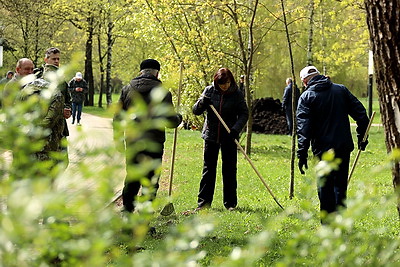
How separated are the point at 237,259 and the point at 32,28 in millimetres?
42462

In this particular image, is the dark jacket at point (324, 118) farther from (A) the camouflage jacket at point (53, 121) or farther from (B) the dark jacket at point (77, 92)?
(B) the dark jacket at point (77, 92)

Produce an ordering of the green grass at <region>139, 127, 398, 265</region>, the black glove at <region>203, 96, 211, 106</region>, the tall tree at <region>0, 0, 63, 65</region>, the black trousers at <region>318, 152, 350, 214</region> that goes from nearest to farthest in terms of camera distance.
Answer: the green grass at <region>139, 127, 398, 265</region>, the black trousers at <region>318, 152, 350, 214</region>, the black glove at <region>203, 96, 211, 106</region>, the tall tree at <region>0, 0, 63, 65</region>

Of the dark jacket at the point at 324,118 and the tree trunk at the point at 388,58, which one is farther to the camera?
the dark jacket at the point at 324,118

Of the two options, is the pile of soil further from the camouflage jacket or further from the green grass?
the camouflage jacket

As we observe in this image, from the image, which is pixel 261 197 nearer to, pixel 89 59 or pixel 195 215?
pixel 195 215

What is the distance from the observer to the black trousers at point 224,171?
10023mm

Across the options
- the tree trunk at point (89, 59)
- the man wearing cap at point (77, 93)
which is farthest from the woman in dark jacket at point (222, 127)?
the tree trunk at point (89, 59)

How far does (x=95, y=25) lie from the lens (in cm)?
4250

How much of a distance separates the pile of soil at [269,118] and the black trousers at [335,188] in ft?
65.9

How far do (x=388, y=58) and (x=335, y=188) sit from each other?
3.30 meters

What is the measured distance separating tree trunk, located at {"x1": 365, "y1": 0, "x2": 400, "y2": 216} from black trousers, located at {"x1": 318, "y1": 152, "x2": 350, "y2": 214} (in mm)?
2441

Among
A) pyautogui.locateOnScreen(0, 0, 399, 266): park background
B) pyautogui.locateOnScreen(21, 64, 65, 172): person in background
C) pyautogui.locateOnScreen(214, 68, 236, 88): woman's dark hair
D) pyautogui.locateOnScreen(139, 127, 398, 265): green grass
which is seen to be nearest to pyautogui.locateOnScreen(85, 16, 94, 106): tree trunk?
pyautogui.locateOnScreen(0, 0, 399, 266): park background

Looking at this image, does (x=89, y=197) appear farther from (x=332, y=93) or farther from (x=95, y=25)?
(x=95, y=25)

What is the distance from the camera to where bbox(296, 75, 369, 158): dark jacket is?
26.0 feet
